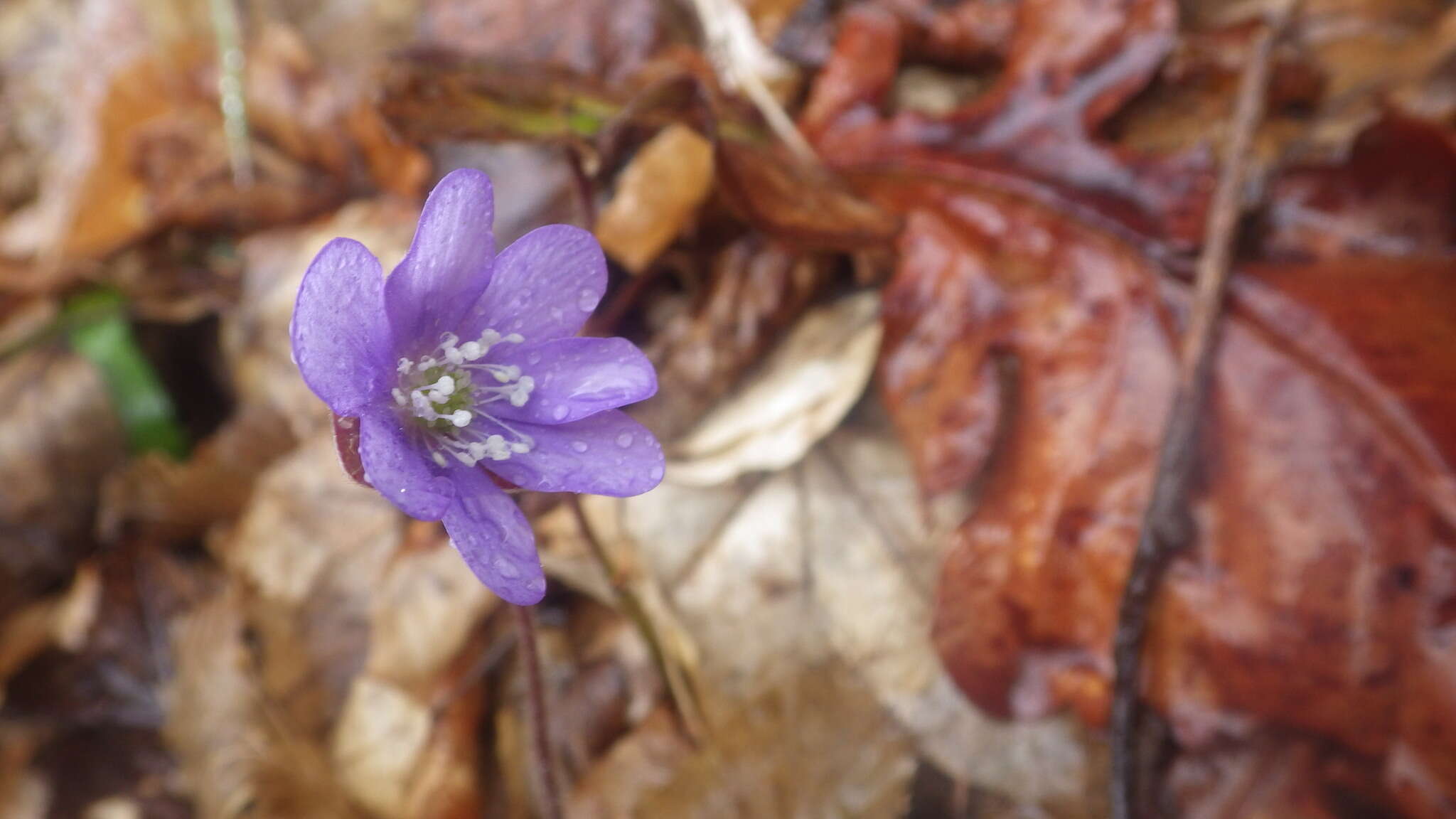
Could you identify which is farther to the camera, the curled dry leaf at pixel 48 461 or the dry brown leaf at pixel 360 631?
the curled dry leaf at pixel 48 461

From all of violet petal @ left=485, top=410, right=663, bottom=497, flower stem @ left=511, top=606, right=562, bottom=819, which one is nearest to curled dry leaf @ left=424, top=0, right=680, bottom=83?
violet petal @ left=485, top=410, right=663, bottom=497

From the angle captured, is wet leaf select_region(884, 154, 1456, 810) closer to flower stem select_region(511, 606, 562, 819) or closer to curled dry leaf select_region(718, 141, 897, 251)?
curled dry leaf select_region(718, 141, 897, 251)

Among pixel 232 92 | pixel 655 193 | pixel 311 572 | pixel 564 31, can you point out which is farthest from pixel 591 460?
pixel 232 92

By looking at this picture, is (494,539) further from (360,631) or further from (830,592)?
(360,631)

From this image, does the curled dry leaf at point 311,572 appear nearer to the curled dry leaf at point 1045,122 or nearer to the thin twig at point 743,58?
the thin twig at point 743,58

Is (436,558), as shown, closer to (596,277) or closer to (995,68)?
(596,277)

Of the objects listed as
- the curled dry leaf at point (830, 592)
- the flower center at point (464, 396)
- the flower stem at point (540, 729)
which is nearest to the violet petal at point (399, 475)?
the flower center at point (464, 396)
